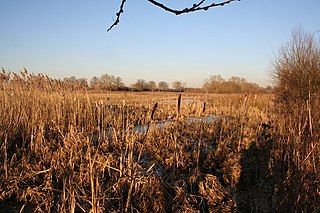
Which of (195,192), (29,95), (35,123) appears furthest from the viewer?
(29,95)

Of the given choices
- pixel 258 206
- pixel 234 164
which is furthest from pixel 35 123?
pixel 258 206

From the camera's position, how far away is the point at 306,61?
14156mm

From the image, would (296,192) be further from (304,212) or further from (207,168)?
(207,168)

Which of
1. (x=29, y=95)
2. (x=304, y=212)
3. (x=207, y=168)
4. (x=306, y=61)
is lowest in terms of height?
(x=207, y=168)

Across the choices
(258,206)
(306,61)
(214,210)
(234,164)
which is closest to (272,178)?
(234,164)

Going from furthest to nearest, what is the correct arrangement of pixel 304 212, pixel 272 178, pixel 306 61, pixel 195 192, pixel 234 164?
pixel 306 61, pixel 234 164, pixel 272 178, pixel 195 192, pixel 304 212

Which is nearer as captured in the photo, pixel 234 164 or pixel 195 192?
pixel 195 192

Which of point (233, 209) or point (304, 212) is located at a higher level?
point (304, 212)

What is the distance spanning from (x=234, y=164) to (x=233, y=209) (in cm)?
136

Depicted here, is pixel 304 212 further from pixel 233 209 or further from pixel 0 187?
pixel 0 187

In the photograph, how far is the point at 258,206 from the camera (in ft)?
9.59

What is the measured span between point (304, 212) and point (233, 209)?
735mm

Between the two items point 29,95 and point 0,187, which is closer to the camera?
point 0,187

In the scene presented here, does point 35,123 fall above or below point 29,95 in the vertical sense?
below
